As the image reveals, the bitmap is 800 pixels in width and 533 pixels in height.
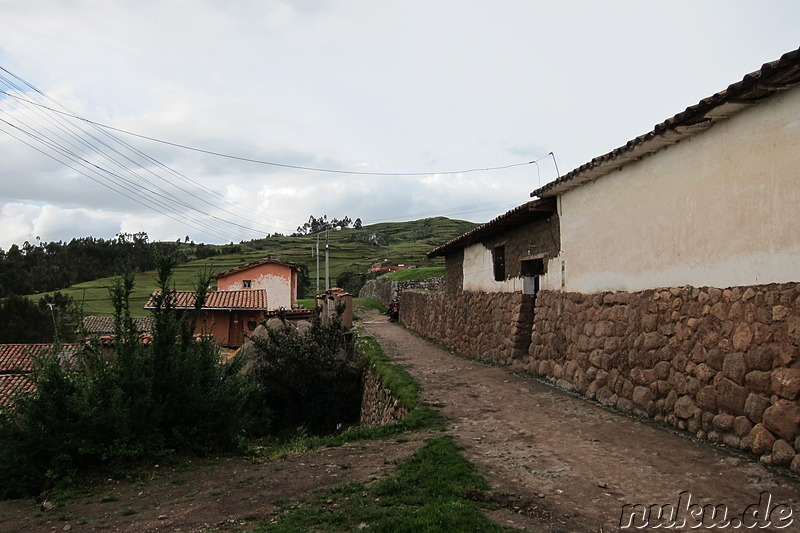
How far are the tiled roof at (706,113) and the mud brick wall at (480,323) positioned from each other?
14.3 feet

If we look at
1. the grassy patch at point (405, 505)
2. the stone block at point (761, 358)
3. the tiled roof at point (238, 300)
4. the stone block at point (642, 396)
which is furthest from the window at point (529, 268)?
the tiled roof at point (238, 300)

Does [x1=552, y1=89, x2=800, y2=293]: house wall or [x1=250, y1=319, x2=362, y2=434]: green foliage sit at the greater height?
[x1=552, y1=89, x2=800, y2=293]: house wall

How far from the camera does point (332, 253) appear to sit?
77.0m

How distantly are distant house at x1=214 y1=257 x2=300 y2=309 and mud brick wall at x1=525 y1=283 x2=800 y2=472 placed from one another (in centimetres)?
2849

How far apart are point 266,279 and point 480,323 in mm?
24065

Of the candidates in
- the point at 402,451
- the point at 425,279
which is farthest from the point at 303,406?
the point at 425,279

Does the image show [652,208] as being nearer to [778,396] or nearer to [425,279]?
[778,396]

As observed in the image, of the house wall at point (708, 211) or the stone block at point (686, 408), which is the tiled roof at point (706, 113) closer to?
the house wall at point (708, 211)

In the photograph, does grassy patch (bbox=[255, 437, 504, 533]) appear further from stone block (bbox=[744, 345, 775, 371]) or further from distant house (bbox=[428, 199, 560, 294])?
distant house (bbox=[428, 199, 560, 294])

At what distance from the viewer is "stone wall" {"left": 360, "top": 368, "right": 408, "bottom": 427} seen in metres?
9.55

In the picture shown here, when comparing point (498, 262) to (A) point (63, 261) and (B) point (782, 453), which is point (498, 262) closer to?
(B) point (782, 453)

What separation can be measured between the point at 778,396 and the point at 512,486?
8.75 ft

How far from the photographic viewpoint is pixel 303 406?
13.3 metres

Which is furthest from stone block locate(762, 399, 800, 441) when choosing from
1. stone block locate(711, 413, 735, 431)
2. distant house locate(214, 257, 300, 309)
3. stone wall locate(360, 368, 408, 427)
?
distant house locate(214, 257, 300, 309)
